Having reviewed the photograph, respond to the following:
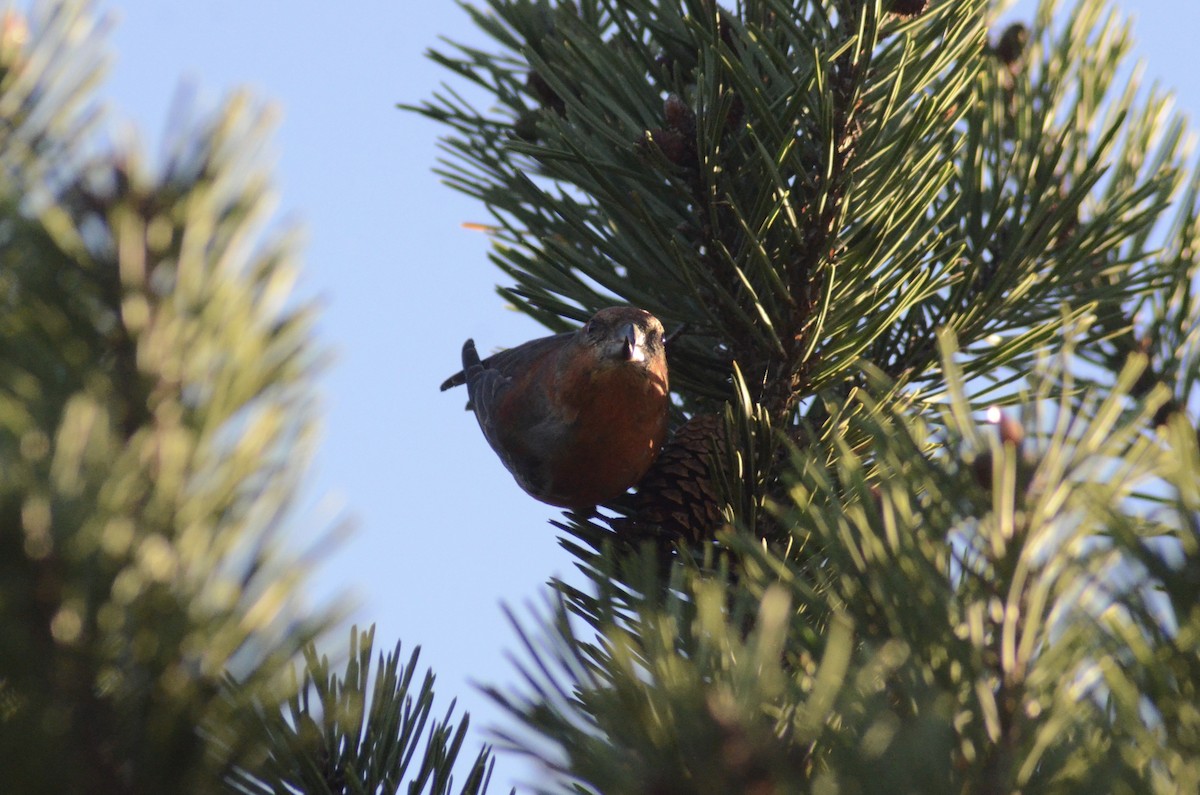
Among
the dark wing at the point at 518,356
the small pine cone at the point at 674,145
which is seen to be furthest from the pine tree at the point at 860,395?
Result: the dark wing at the point at 518,356

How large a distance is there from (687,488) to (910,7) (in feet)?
2.86

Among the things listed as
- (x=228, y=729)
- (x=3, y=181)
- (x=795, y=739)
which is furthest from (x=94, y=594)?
(x=795, y=739)

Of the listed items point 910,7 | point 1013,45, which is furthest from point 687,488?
point 1013,45

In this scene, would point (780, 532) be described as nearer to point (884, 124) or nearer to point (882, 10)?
point (884, 124)

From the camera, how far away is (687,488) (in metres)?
2.03

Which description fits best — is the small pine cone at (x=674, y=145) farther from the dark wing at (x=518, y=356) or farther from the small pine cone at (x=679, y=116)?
the dark wing at (x=518, y=356)

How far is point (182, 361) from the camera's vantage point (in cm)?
81

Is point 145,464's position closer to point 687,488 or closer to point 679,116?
point 679,116

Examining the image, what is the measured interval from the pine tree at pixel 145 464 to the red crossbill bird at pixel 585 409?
4.00ft

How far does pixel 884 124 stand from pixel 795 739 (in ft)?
3.41

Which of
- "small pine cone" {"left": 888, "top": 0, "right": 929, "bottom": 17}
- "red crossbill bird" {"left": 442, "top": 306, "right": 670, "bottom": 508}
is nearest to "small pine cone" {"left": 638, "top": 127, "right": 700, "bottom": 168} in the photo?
"red crossbill bird" {"left": 442, "top": 306, "right": 670, "bottom": 508}

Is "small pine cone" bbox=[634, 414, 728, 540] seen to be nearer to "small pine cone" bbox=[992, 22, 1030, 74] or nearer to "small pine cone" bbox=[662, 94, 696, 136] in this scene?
"small pine cone" bbox=[662, 94, 696, 136]

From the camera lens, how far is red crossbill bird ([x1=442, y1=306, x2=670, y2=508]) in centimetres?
223

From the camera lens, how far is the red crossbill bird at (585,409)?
2.23 metres
